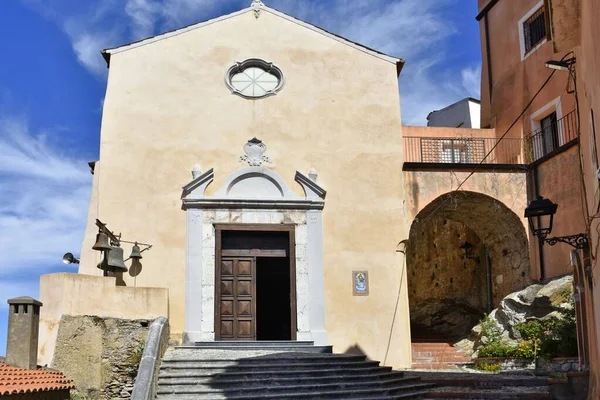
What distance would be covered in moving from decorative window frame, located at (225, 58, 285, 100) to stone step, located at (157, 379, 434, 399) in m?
7.44

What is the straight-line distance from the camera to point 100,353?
12.7 meters

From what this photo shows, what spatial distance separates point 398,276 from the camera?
52.3 ft

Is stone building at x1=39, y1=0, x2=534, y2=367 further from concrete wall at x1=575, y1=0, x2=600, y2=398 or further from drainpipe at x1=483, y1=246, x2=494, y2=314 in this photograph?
concrete wall at x1=575, y1=0, x2=600, y2=398

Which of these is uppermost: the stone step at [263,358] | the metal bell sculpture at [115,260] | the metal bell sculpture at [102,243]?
the metal bell sculpture at [102,243]

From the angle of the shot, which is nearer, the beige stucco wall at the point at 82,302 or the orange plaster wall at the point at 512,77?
the beige stucco wall at the point at 82,302

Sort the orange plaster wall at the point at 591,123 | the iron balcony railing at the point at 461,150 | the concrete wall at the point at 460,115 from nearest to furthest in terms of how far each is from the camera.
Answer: the orange plaster wall at the point at 591,123 < the iron balcony railing at the point at 461,150 < the concrete wall at the point at 460,115

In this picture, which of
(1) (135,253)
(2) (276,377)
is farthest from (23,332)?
(2) (276,377)

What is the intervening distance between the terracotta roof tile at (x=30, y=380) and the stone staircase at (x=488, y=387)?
6.34m

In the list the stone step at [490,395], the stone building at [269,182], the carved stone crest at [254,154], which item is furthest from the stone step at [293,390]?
the carved stone crest at [254,154]

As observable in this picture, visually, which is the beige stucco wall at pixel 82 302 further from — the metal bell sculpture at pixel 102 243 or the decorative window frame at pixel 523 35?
the decorative window frame at pixel 523 35

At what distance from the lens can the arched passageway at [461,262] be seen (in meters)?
17.8

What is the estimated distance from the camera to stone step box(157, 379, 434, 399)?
11.2 meters

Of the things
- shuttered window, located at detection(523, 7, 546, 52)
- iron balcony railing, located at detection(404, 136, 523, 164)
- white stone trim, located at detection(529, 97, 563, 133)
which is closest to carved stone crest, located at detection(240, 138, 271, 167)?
iron balcony railing, located at detection(404, 136, 523, 164)

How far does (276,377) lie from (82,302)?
3976 millimetres
